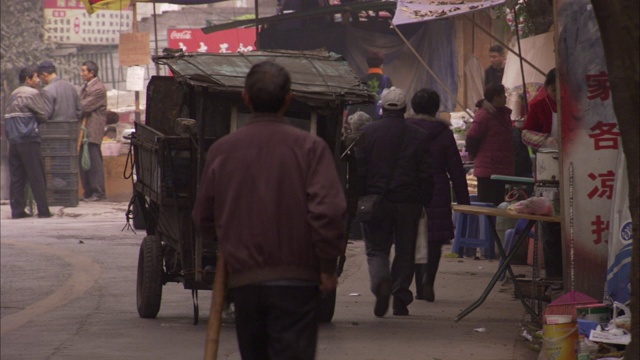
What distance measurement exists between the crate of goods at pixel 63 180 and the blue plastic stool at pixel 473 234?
8864 mm

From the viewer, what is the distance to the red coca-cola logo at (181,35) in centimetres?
2778

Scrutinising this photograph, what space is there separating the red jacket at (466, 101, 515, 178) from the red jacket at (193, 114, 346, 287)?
831 cm

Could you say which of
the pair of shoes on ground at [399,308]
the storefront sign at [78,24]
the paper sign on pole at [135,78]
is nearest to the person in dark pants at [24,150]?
the paper sign on pole at [135,78]

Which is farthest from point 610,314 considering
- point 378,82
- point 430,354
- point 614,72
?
point 378,82

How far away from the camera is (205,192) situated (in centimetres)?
518

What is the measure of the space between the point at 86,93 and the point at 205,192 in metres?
A: 17.1

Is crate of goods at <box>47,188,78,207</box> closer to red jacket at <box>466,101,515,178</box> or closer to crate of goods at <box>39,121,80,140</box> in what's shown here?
crate of goods at <box>39,121,80,140</box>

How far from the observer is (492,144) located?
1320cm

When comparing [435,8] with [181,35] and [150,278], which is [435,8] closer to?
[150,278]

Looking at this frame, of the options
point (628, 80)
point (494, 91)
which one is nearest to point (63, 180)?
point (494, 91)

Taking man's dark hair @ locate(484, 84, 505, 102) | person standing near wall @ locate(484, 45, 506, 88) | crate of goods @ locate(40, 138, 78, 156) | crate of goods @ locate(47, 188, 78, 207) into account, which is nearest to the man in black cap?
crate of goods @ locate(40, 138, 78, 156)

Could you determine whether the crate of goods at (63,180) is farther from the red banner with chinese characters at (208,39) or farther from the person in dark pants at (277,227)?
the person in dark pants at (277,227)

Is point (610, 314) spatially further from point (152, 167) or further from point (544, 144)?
point (152, 167)

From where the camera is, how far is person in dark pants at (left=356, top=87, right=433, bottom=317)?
9.84m
